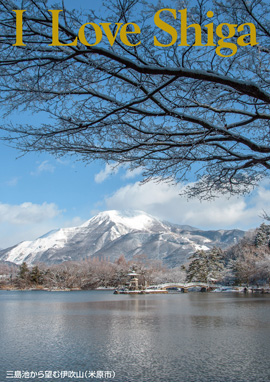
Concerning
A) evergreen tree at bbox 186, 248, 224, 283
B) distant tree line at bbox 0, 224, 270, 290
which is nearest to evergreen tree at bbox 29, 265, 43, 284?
distant tree line at bbox 0, 224, 270, 290

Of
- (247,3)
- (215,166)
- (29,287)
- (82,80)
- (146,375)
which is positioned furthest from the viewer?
(29,287)

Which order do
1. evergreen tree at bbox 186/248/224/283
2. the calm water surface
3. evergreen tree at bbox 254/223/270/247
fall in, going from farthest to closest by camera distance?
evergreen tree at bbox 186/248/224/283
evergreen tree at bbox 254/223/270/247
the calm water surface

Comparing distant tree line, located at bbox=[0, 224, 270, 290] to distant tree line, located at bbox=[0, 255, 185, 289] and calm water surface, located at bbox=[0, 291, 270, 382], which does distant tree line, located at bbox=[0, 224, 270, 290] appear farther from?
calm water surface, located at bbox=[0, 291, 270, 382]

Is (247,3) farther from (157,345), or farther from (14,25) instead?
(157,345)

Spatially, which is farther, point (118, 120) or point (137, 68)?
point (118, 120)

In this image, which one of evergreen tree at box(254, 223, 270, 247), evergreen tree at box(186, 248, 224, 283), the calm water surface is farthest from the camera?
evergreen tree at box(186, 248, 224, 283)

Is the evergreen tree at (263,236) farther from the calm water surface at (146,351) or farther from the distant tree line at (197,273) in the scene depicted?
the calm water surface at (146,351)

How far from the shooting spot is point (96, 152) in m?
4.69

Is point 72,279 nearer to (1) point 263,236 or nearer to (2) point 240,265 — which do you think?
(2) point 240,265

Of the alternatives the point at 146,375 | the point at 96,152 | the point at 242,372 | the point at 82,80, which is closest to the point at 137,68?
the point at 82,80

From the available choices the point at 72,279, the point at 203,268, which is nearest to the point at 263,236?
the point at 203,268

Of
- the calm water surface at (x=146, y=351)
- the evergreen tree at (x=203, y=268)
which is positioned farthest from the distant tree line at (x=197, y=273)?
the calm water surface at (x=146, y=351)

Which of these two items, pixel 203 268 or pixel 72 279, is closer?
pixel 203 268

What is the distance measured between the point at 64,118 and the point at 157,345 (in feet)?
15.4
